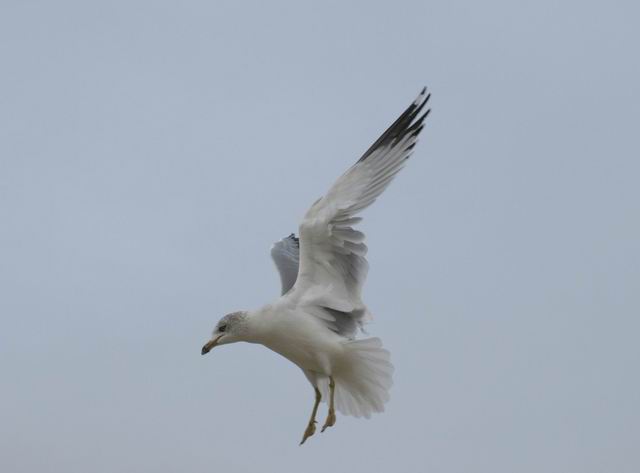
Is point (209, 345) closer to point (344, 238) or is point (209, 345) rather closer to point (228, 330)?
point (228, 330)

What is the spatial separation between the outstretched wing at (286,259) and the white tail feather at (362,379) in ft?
4.38

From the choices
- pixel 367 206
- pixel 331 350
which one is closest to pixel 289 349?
pixel 331 350

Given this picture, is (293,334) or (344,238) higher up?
(344,238)

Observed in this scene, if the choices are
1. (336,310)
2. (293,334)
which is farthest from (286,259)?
(293,334)

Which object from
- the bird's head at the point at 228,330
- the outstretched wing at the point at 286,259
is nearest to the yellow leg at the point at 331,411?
the bird's head at the point at 228,330

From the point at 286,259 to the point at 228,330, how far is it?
2.17 m

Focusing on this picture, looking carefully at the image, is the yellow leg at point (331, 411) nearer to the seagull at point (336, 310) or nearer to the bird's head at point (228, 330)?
the seagull at point (336, 310)

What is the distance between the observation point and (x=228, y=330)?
10.1 meters

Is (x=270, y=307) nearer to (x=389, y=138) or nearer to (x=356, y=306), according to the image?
(x=356, y=306)

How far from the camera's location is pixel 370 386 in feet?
34.0

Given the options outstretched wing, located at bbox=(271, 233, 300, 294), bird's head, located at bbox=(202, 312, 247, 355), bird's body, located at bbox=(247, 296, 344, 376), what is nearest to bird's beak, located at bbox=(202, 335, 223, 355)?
bird's head, located at bbox=(202, 312, 247, 355)

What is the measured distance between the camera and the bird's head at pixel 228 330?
10039 millimetres

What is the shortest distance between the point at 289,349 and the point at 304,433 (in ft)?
2.40

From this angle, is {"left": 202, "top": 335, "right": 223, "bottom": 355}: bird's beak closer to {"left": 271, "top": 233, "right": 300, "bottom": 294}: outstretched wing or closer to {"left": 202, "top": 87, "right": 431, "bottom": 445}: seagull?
{"left": 202, "top": 87, "right": 431, "bottom": 445}: seagull
